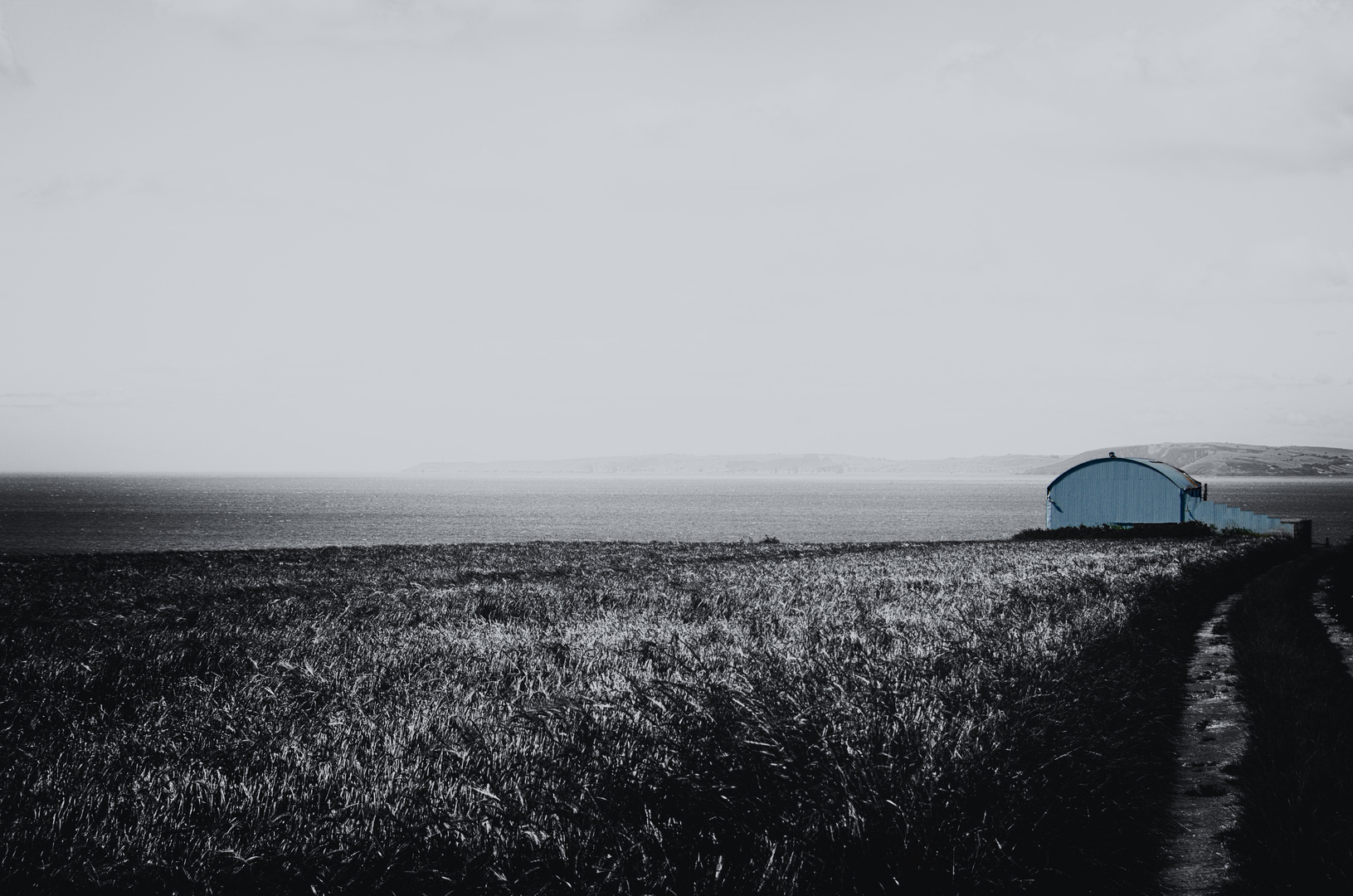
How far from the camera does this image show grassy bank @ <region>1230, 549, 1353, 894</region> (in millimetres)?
4164

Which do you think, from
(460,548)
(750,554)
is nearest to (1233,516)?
(750,554)

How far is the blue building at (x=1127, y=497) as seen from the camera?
43.2 metres

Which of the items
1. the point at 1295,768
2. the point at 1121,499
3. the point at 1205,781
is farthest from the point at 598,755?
the point at 1121,499

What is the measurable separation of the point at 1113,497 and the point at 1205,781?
45.8 meters

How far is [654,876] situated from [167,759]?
3.91 metres

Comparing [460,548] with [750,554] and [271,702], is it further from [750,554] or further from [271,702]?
[271,702]

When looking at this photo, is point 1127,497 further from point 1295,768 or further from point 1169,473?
point 1295,768

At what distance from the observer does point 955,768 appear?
4.73 m

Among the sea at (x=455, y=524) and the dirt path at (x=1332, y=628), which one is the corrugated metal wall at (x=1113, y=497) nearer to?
the sea at (x=455, y=524)

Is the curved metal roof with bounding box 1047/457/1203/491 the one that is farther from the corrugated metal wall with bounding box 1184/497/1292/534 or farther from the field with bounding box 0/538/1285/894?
the field with bounding box 0/538/1285/894

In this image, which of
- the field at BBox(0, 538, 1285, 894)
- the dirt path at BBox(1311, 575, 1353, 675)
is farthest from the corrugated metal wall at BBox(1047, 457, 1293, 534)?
the field at BBox(0, 538, 1285, 894)

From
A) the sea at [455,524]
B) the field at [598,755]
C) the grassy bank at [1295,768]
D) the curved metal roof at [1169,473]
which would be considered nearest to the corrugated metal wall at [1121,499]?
the curved metal roof at [1169,473]

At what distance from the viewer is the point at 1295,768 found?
5520mm

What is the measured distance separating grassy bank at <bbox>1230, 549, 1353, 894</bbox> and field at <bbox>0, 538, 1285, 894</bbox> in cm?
52
